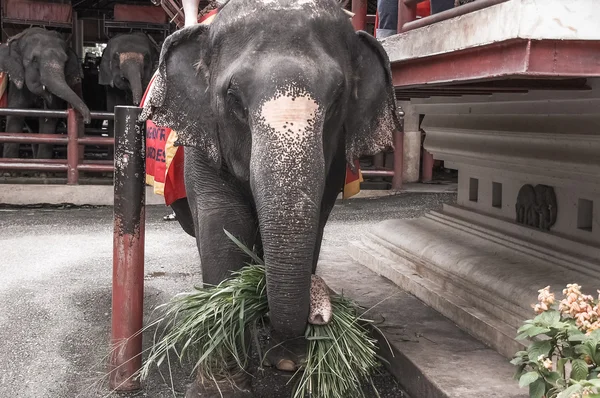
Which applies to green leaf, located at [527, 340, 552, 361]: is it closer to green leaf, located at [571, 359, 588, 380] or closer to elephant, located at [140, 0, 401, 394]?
green leaf, located at [571, 359, 588, 380]

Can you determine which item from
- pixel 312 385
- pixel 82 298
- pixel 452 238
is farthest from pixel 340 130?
pixel 82 298

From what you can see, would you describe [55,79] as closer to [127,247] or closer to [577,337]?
[127,247]

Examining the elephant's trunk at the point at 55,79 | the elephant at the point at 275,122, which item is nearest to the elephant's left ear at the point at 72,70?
the elephant's trunk at the point at 55,79

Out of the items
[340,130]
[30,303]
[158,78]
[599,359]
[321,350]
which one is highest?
[158,78]

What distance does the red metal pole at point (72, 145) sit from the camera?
11.5 meters

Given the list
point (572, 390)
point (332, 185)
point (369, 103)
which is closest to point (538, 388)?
point (572, 390)

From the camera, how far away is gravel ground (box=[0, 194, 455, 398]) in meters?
4.21

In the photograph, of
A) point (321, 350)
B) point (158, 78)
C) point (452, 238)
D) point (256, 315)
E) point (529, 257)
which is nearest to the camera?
point (321, 350)

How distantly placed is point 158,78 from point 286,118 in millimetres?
1047

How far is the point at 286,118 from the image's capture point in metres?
3.11

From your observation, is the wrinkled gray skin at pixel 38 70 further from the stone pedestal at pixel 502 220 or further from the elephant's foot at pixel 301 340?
the elephant's foot at pixel 301 340

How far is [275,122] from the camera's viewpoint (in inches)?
122

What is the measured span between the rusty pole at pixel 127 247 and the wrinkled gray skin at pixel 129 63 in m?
9.49

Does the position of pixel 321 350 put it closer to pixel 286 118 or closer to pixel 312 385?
pixel 312 385
